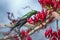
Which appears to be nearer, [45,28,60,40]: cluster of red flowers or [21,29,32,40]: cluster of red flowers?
[45,28,60,40]: cluster of red flowers

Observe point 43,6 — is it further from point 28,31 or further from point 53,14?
point 28,31

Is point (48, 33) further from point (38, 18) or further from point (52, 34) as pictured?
point (38, 18)

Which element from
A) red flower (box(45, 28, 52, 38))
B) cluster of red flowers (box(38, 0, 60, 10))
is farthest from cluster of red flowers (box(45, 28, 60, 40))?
cluster of red flowers (box(38, 0, 60, 10))

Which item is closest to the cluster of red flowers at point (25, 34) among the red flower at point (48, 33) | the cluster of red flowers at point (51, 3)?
the red flower at point (48, 33)

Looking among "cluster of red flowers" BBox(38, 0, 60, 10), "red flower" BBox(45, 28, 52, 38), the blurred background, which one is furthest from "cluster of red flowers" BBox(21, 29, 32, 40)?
"cluster of red flowers" BBox(38, 0, 60, 10)

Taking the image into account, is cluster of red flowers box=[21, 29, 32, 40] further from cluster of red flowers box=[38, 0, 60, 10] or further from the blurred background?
cluster of red flowers box=[38, 0, 60, 10]

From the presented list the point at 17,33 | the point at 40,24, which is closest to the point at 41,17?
the point at 40,24

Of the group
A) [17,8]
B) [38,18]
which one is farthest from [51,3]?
[17,8]

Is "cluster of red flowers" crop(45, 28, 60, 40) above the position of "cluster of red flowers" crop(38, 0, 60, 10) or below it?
below

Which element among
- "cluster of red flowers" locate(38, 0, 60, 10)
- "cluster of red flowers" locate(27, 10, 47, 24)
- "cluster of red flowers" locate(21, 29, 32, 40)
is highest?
"cluster of red flowers" locate(38, 0, 60, 10)

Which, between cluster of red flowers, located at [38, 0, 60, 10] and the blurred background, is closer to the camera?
cluster of red flowers, located at [38, 0, 60, 10]

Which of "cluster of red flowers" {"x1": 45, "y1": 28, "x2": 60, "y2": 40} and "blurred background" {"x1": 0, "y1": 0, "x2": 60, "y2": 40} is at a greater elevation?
"blurred background" {"x1": 0, "y1": 0, "x2": 60, "y2": 40}
